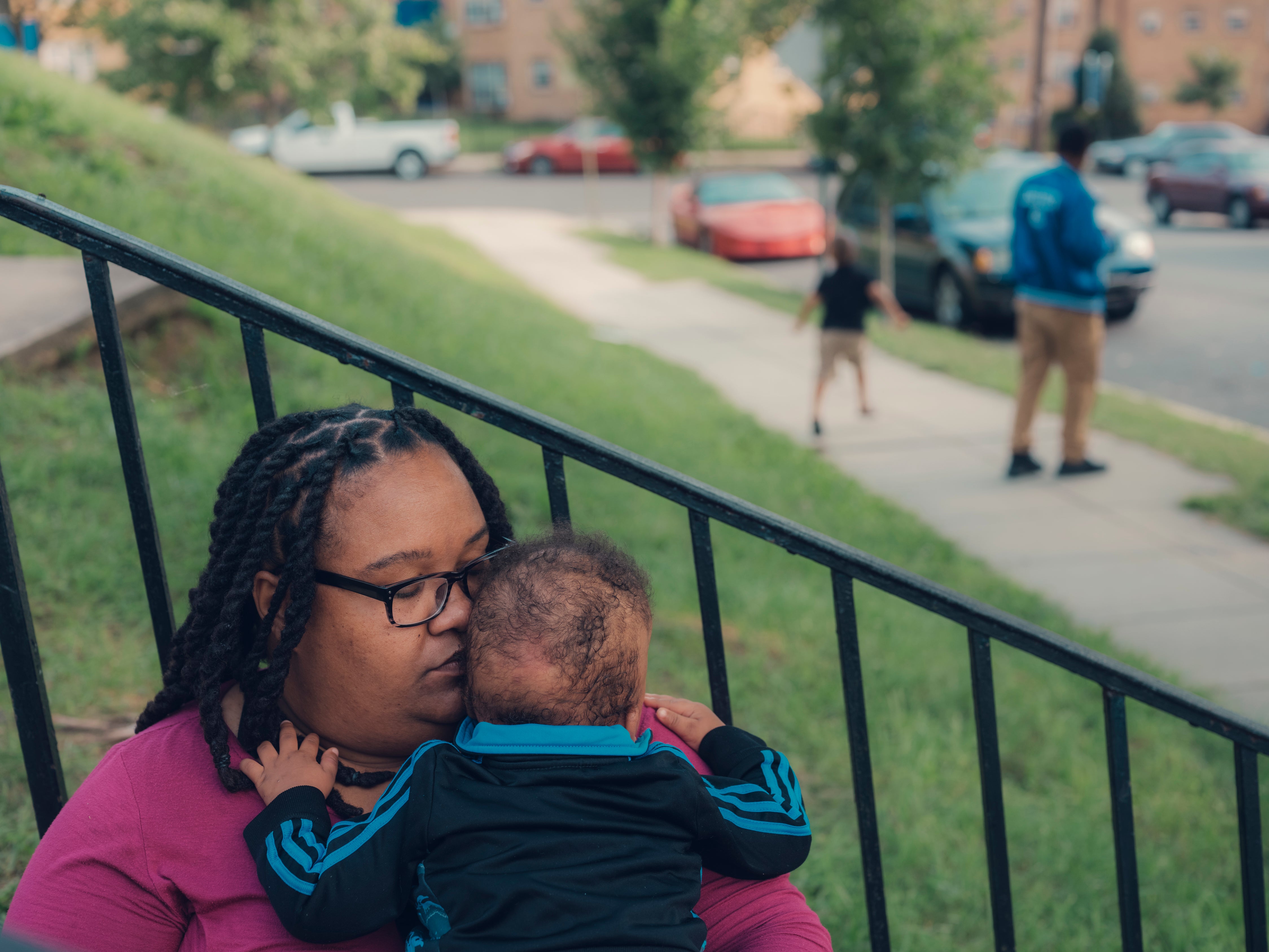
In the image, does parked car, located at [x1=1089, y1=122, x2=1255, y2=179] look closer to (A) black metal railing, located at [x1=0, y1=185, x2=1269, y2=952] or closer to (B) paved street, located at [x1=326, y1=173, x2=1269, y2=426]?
(B) paved street, located at [x1=326, y1=173, x2=1269, y2=426]

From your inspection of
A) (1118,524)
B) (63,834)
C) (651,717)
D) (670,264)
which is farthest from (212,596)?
(670,264)

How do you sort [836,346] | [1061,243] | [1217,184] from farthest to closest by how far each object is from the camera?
1. [1217,184]
2. [836,346]
3. [1061,243]

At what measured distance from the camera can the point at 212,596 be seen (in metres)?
1.53

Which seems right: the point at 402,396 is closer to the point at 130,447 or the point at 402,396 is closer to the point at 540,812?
the point at 130,447

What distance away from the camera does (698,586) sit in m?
1.82

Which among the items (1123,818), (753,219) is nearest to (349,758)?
(1123,818)

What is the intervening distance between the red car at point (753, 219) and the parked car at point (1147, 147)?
63.2 ft

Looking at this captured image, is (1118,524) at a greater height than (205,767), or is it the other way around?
(205,767)

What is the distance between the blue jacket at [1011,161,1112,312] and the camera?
6777 millimetres

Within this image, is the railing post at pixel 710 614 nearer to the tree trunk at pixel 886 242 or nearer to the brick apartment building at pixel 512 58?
the tree trunk at pixel 886 242

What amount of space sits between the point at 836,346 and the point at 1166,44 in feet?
167

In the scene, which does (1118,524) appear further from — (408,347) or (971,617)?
(971,617)

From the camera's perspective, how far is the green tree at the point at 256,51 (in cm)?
1662

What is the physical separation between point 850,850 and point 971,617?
156 centimetres
